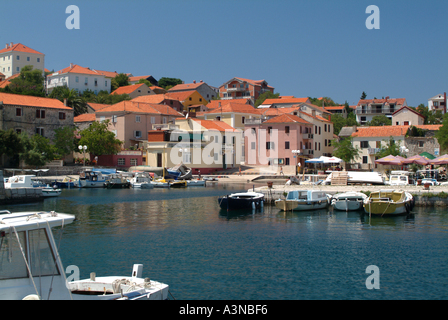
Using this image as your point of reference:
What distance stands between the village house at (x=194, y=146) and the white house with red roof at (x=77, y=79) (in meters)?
52.0

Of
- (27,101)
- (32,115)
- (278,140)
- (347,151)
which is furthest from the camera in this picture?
(278,140)

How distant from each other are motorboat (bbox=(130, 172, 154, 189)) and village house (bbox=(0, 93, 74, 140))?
17708 millimetres

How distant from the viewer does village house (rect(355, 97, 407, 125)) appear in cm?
10788

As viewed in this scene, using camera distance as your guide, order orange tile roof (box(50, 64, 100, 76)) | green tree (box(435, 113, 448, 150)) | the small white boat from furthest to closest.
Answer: orange tile roof (box(50, 64, 100, 76)) → the small white boat → green tree (box(435, 113, 448, 150))

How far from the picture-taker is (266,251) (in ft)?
68.8

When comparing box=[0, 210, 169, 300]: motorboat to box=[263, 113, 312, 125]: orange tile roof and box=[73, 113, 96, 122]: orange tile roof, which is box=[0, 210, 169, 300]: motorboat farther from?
box=[73, 113, 96, 122]: orange tile roof

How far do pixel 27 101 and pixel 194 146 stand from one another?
27060 mm

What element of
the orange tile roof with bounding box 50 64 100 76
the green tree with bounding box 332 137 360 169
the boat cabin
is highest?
the orange tile roof with bounding box 50 64 100 76

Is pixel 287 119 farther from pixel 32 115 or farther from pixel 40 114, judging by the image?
pixel 32 115

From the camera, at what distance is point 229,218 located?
1260 inches

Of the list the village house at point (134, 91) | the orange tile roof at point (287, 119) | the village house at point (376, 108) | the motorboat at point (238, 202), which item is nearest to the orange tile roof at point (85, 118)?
the village house at point (134, 91)

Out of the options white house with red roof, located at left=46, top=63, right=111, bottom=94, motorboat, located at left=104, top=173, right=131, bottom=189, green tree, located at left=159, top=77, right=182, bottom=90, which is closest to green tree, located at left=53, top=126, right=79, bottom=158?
motorboat, located at left=104, top=173, right=131, bottom=189

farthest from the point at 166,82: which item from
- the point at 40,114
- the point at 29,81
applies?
Answer: the point at 40,114
